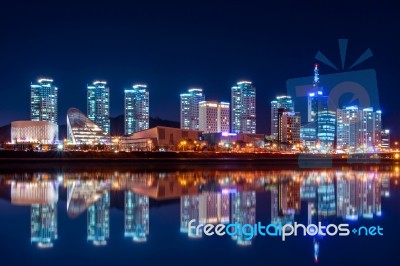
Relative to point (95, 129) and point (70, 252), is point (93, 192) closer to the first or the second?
point (70, 252)

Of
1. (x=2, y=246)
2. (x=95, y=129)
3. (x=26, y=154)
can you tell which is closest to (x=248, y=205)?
(x=2, y=246)

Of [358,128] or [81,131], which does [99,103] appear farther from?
[358,128]

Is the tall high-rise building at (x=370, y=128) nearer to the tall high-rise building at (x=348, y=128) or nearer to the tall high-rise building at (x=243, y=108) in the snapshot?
the tall high-rise building at (x=348, y=128)

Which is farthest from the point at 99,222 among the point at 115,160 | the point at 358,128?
the point at 358,128

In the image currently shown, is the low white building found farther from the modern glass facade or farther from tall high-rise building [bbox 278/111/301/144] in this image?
the modern glass facade

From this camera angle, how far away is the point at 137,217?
329 inches

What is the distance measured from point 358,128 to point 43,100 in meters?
62.6

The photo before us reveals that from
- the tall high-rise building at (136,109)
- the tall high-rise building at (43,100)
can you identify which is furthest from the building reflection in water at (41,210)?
the tall high-rise building at (136,109)

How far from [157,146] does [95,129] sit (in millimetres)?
12465

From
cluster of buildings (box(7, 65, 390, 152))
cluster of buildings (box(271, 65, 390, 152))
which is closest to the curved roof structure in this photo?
cluster of buildings (box(7, 65, 390, 152))

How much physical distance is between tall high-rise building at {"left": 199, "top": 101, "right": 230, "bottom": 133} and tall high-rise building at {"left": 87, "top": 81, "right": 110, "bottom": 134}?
18.5 metres

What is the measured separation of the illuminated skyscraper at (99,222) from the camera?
6.59 metres

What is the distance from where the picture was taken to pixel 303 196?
11.8 meters

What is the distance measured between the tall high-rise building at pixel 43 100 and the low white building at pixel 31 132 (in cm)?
1706
